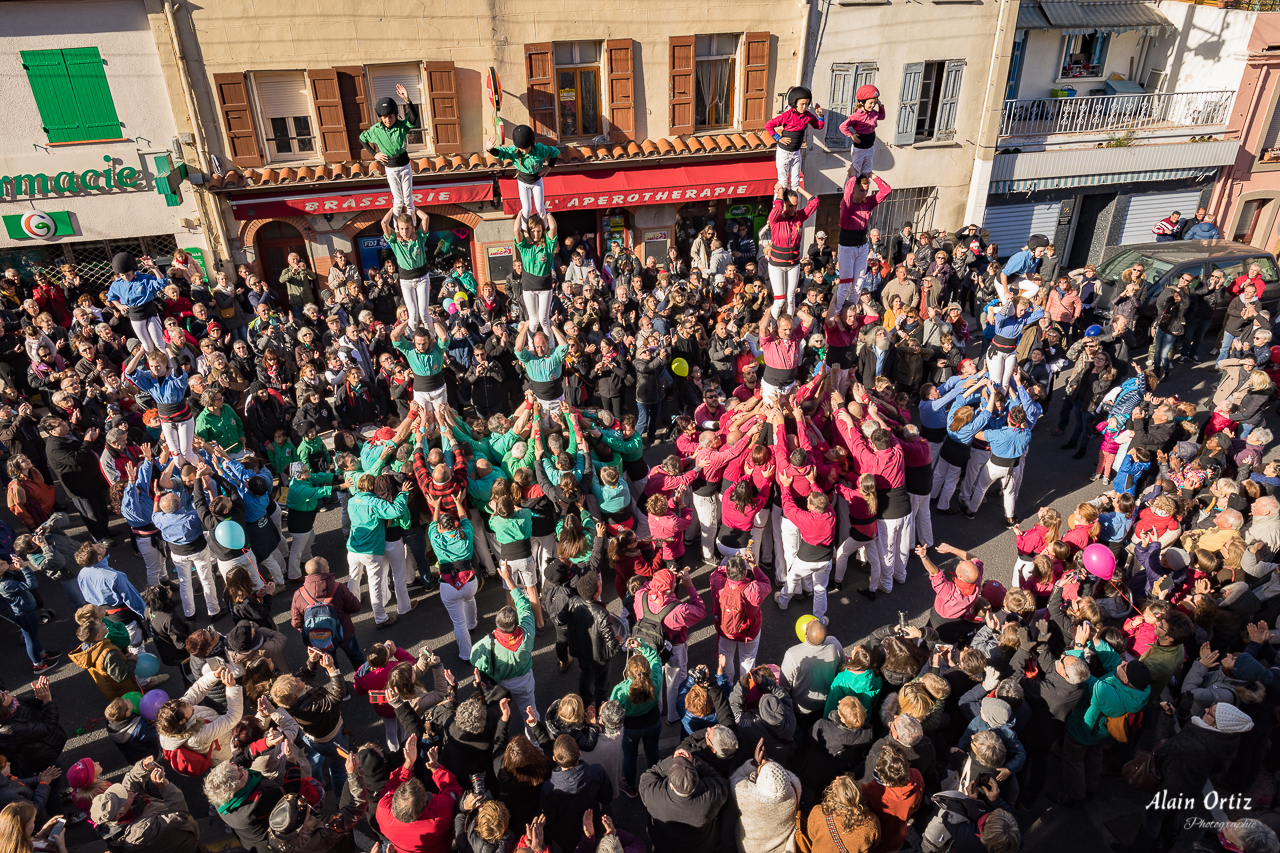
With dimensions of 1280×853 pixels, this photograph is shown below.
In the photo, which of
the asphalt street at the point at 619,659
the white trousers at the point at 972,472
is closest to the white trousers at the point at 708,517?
the asphalt street at the point at 619,659

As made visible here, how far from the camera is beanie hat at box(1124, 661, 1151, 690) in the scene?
5.63m

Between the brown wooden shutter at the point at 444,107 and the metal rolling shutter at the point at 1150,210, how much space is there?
16.5 m

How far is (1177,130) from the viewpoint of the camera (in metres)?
19.1

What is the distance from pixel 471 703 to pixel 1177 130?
71.5 feet

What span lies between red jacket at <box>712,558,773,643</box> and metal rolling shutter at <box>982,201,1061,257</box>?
1578 centimetres

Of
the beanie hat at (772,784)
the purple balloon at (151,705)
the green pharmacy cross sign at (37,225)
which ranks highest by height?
the green pharmacy cross sign at (37,225)

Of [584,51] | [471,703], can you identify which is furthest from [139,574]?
[584,51]

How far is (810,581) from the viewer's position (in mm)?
8188

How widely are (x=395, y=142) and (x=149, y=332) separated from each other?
3.63 m

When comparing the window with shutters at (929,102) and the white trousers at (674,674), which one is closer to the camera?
the white trousers at (674,674)

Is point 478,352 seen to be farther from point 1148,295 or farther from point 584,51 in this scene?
point 1148,295

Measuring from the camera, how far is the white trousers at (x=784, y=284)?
27.6 ft

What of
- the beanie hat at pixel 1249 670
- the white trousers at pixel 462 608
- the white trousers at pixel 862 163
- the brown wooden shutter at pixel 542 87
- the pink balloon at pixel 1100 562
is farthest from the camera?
the brown wooden shutter at pixel 542 87

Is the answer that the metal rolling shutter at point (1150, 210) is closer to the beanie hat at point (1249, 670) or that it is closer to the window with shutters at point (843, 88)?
the window with shutters at point (843, 88)
